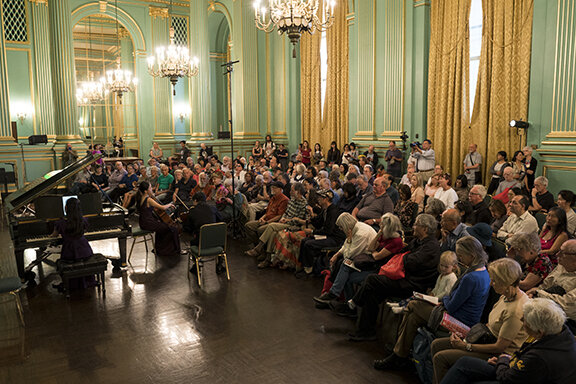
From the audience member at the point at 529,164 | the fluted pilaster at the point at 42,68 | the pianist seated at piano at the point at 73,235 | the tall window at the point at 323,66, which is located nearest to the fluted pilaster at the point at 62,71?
the fluted pilaster at the point at 42,68

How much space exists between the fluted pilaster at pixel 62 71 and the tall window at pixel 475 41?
1050cm

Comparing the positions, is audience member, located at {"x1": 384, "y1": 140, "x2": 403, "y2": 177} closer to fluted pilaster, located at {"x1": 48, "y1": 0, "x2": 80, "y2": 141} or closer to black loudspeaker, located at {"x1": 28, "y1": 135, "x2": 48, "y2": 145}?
fluted pilaster, located at {"x1": 48, "y1": 0, "x2": 80, "y2": 141}

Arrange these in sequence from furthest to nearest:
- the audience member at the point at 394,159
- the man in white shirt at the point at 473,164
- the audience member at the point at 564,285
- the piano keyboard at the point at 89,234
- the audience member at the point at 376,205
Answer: the audience member at the point at 394,159
the man in white shirt at the point at 473,164
the audience member at the point at 376,205
the piano keyboard at the point at 89,234
the audience member at the point at 564,285

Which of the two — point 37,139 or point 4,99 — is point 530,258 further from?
point 4,99

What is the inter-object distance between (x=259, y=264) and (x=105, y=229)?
2.07 m

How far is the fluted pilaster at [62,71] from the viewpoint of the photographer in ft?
43.1

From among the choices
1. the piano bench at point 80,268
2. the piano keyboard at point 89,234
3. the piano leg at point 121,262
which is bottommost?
the piano leg at point 121,262

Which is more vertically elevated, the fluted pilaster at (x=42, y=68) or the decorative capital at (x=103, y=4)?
the decorative capital at (x=103, y=4)

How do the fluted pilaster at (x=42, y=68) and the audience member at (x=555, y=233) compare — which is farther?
the fluted pilaster at (x=42, y=68)

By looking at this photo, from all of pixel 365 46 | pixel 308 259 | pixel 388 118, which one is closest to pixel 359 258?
pixel 308 259

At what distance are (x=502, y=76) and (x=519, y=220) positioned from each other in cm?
444

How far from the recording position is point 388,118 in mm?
10781

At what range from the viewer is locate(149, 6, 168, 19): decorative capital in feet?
54.9

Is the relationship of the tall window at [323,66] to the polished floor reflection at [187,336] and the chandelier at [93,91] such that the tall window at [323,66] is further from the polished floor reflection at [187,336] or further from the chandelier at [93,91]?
the polished floor reflection at [187,336]
